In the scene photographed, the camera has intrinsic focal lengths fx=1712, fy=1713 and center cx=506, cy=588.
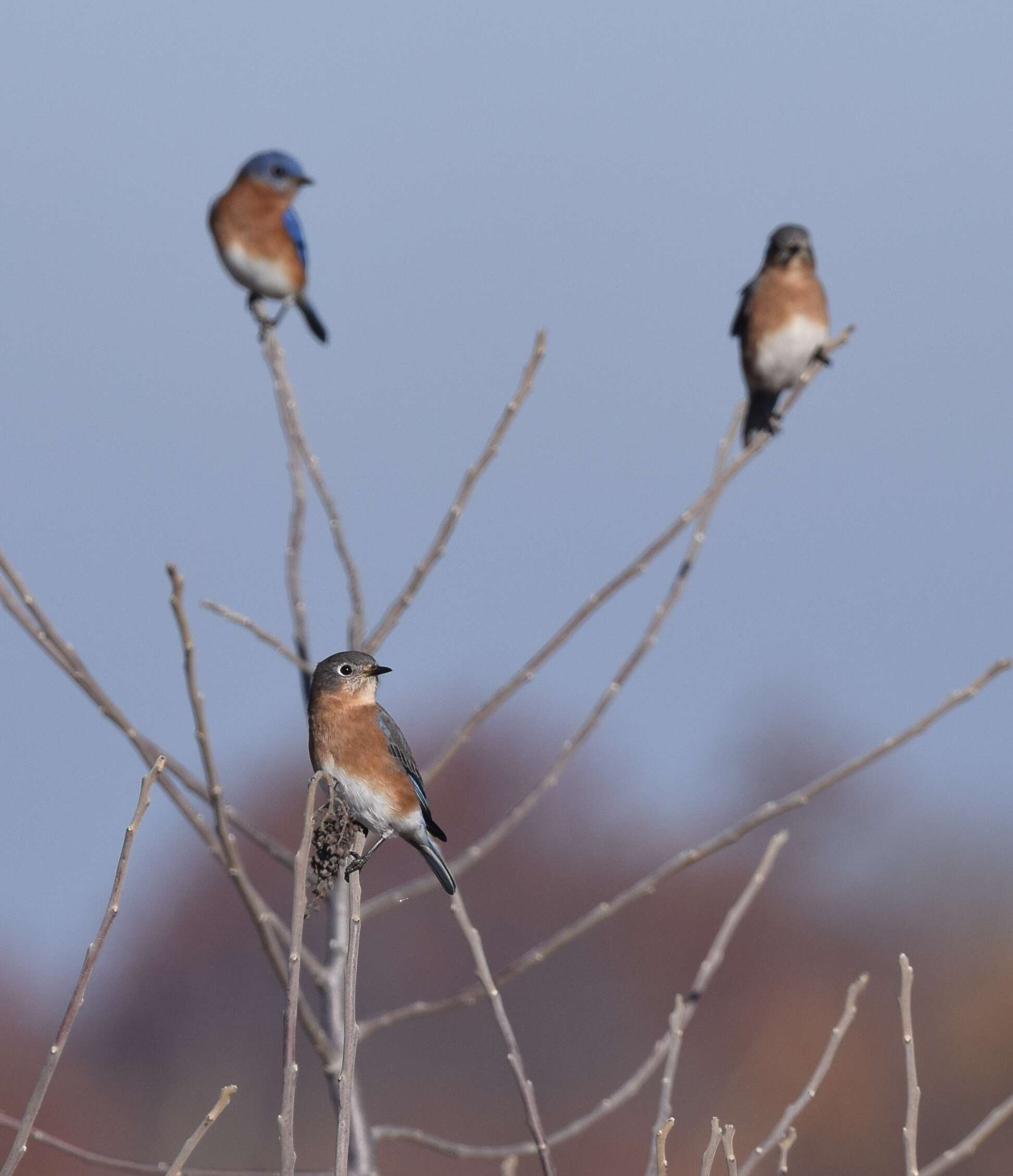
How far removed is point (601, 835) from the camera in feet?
159

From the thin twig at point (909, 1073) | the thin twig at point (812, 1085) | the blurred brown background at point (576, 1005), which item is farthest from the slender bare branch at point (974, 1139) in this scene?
the blurred brown background at point (576, 1005)

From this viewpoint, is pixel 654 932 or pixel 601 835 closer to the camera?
pixel 654 932

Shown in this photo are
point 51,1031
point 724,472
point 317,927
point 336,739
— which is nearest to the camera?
point 336,739

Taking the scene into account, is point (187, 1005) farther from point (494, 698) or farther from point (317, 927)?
point (494, 698)

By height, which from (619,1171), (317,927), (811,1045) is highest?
(317,927)

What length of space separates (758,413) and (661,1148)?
7.54m

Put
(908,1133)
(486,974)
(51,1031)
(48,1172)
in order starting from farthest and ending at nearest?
(51,1031)
(48,1172)
(486,974)
(908,1133)

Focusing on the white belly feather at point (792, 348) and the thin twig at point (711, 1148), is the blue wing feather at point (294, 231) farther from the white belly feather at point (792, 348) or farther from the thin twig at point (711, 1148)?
the thin twig at point (711, 1148)

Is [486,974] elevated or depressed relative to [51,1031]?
elevated

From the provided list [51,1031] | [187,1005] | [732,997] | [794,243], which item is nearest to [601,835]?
[732,997]

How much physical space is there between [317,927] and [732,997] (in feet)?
35.1

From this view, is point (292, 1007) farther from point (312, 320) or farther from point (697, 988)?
point (312, 320)

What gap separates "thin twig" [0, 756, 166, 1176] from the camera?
2.83m

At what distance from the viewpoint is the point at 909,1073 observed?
3.25 meters
